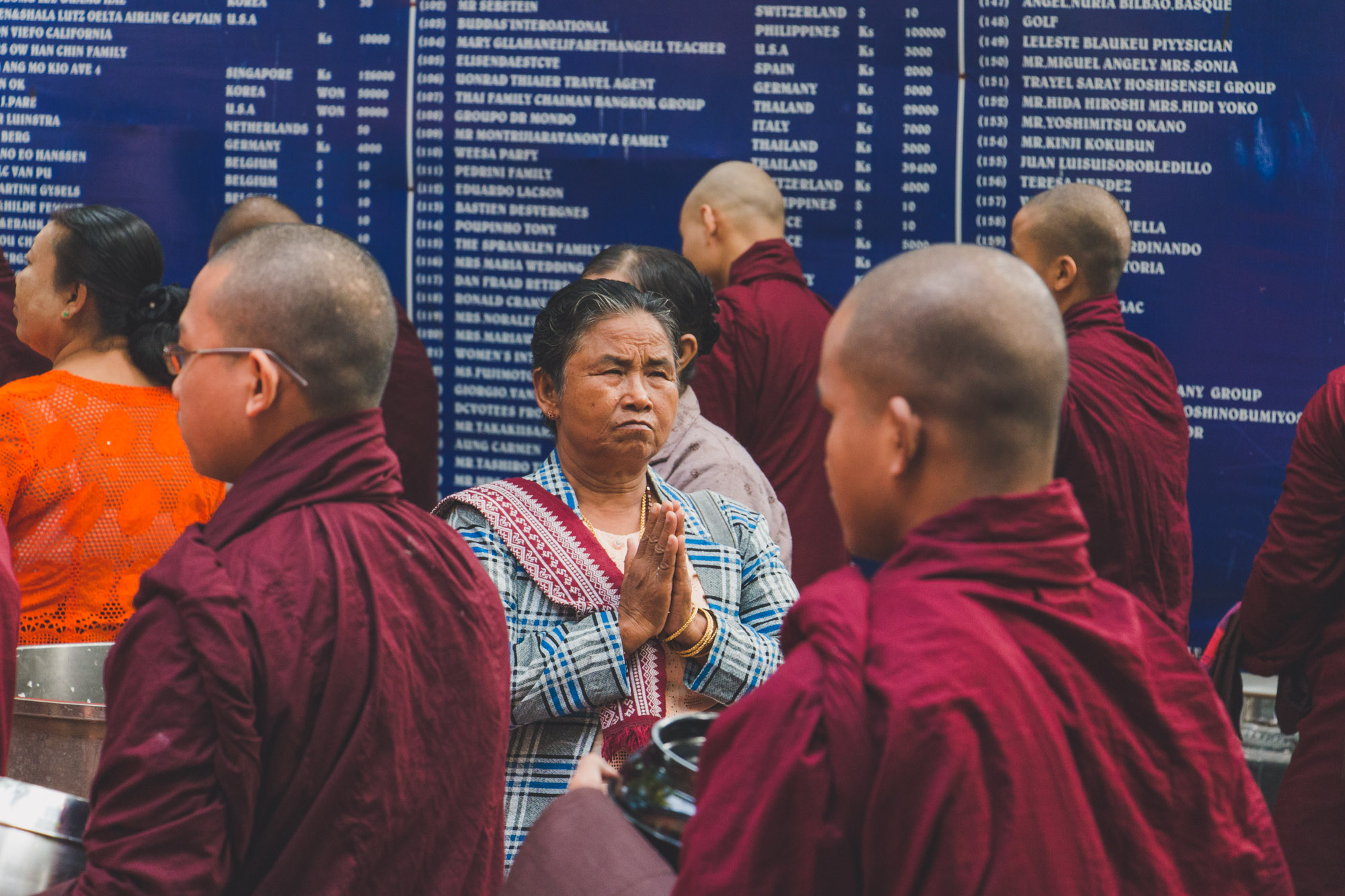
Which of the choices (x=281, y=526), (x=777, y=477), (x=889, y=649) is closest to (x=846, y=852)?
(x=889, y=649)

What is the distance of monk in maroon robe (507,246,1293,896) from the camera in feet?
3.29

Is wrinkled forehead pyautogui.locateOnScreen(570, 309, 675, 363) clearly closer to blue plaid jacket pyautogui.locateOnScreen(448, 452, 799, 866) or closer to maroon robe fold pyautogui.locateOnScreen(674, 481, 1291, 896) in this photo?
blue plaid jacket pyautogui.locateOnScreen(448, 452, 799, 866)

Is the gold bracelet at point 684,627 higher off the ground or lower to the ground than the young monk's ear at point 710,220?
lower

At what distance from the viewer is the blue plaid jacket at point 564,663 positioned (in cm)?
195

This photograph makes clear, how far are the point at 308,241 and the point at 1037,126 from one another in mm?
2899

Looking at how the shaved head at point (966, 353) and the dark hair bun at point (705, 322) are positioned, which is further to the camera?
the dark hair bun at point (705, 322)

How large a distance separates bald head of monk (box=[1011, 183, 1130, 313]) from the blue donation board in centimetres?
33

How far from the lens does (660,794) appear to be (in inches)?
49.4

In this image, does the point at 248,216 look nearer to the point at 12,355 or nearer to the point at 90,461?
the point at 12,355

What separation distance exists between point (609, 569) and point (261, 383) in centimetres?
77

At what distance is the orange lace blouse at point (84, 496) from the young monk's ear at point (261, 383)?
49.1 inches

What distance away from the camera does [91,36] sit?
14.6 feet

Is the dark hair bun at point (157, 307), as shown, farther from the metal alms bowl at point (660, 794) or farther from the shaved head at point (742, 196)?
the metal alms bowl at point (660, 794)

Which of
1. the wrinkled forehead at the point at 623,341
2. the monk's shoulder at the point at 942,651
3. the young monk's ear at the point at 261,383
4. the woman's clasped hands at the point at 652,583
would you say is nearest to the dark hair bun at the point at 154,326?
the wrinkled forehead at the point at 623,341
